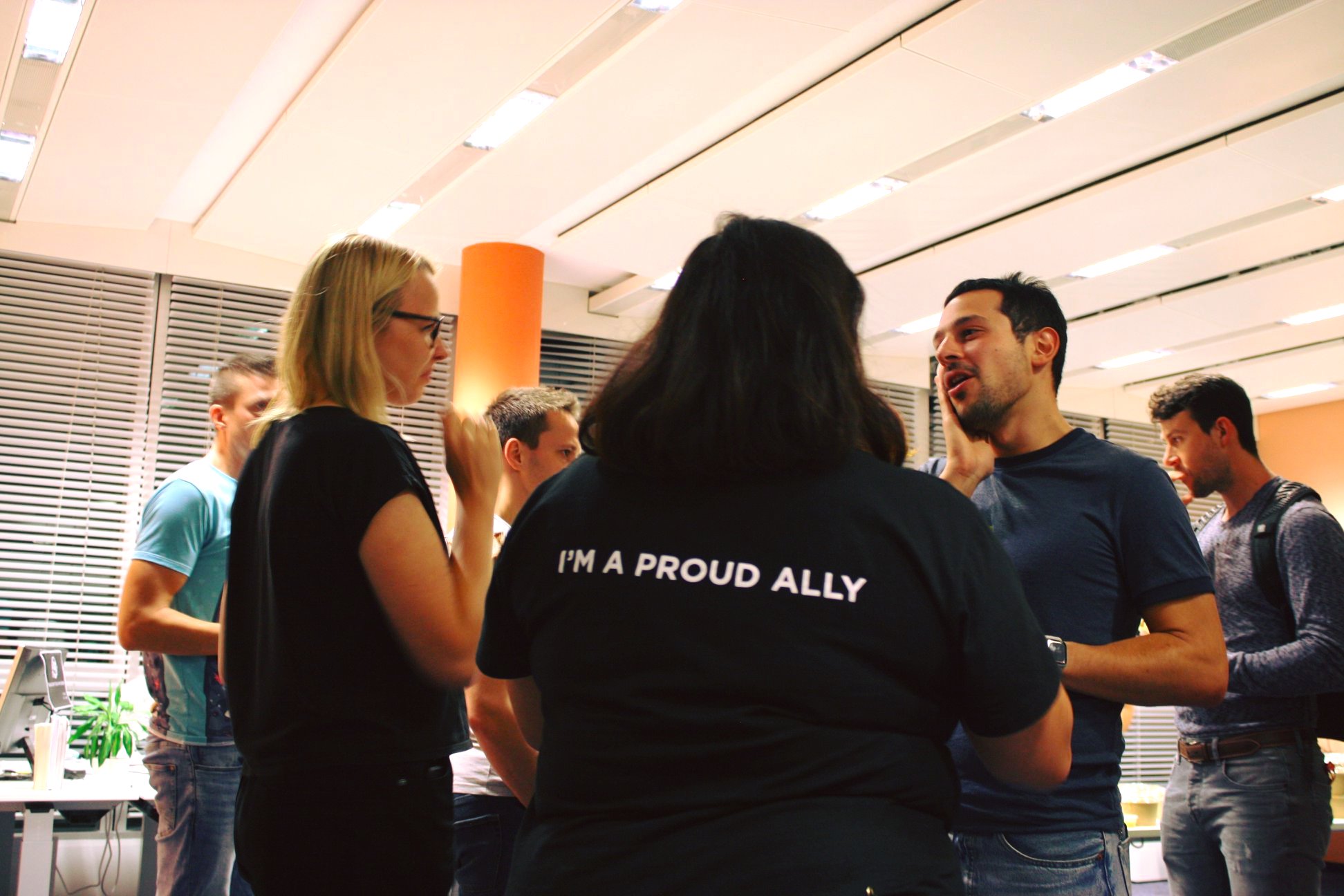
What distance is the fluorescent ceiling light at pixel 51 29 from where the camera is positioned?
3.93 meters

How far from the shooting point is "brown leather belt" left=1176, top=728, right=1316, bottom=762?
234 centimetres

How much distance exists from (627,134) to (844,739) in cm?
424

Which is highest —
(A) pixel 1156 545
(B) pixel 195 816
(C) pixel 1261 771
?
(A) pixel 1156 545

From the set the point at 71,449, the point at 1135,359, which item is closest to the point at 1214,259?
the point at 1135,359

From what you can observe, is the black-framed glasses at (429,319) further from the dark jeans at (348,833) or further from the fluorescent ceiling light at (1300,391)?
the fluorescent ceiling light at (1300,391)

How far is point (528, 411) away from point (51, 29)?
3058 millimetres

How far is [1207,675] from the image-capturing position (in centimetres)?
160

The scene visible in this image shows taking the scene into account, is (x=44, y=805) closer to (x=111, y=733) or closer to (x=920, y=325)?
(x=111, y=733)

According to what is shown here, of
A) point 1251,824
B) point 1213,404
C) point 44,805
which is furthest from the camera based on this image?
point 44,805

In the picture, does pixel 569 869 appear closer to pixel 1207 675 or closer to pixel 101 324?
pixel 1207 675

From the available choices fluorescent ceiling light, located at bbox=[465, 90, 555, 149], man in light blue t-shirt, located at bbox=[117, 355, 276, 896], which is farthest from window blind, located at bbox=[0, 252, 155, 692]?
man in light blue t-shirt, located at bbox=[117, 355, 276, 896]

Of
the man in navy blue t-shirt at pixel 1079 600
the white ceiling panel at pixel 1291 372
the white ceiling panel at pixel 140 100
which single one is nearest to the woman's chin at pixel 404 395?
the man in navy blue t-shirt at pixel 1079 600

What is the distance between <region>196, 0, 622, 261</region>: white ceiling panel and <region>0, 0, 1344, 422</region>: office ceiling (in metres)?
0.01

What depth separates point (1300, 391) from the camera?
30.7 ft
